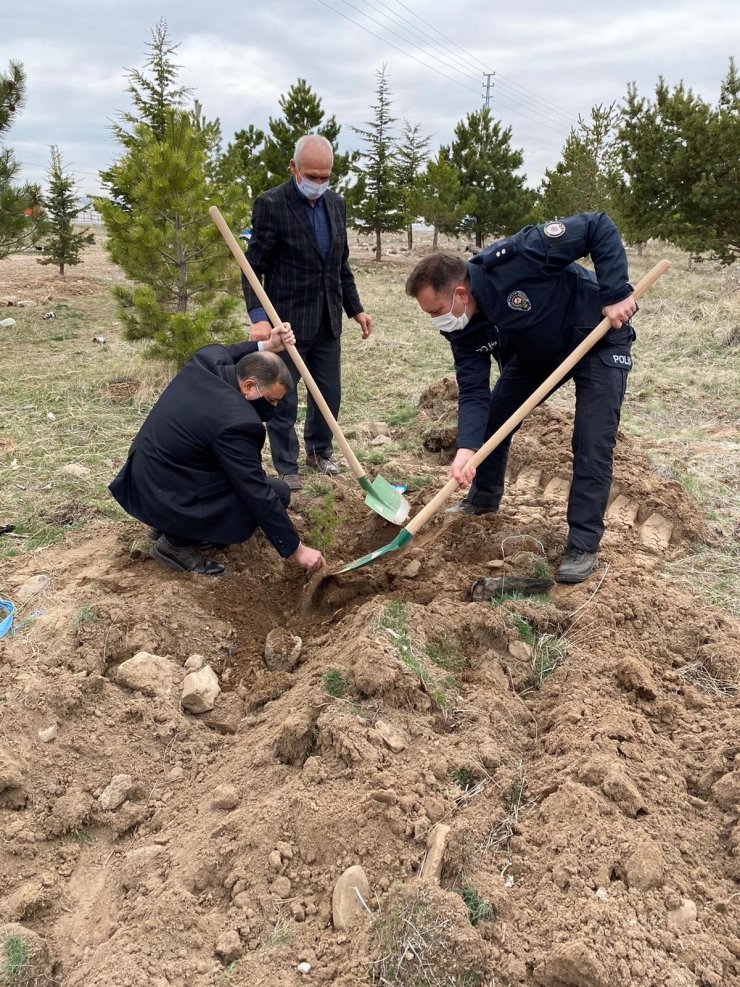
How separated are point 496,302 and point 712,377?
486cm

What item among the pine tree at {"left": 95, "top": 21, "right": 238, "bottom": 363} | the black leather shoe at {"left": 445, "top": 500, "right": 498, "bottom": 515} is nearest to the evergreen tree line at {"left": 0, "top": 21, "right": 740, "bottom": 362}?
the pine tree at {"left": 95, "top": 21, "right": 238, "bottom": 363}

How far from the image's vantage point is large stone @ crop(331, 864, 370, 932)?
1.71 metres

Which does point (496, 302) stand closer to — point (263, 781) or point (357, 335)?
point (263, 781)

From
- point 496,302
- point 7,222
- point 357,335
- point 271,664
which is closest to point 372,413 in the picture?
point 496,302

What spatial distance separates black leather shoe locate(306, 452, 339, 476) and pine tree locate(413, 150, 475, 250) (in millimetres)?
17030

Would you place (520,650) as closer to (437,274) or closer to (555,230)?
(437,274)

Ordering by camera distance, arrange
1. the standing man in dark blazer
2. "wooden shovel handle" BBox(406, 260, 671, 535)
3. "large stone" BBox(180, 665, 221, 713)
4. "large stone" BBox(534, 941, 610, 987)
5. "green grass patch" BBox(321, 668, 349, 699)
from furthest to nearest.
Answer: the standing man in dark blazer → "wooden shovel handle" BBox(406, 260, 671, 535) → "large stone" BBox(180, 665, 221, 713) → "green grass patch" BBox(321, 668, 349, 699) → "large stone" BBox(534, 941, 610, 987)

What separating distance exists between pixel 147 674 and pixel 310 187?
2.84 metres

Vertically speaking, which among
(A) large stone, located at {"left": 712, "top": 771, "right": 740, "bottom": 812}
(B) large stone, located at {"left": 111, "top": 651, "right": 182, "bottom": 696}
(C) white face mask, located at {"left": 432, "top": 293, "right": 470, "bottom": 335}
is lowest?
(B) large stone, located at {"left": 111, "top": 651, "right": 182, "bottom": 696}

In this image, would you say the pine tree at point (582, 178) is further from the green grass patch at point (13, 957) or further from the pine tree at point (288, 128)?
the green grass patch at point (13, 957)

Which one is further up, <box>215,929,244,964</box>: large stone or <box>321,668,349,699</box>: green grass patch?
<box>321,668,349,699</box>: green grass patch

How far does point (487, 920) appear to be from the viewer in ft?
5.63

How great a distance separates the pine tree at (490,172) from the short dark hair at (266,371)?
66.4 ft

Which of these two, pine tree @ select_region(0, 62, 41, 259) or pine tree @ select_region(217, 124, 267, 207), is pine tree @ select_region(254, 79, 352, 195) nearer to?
pine tree @ select_region(217, 124, 267, 207)
